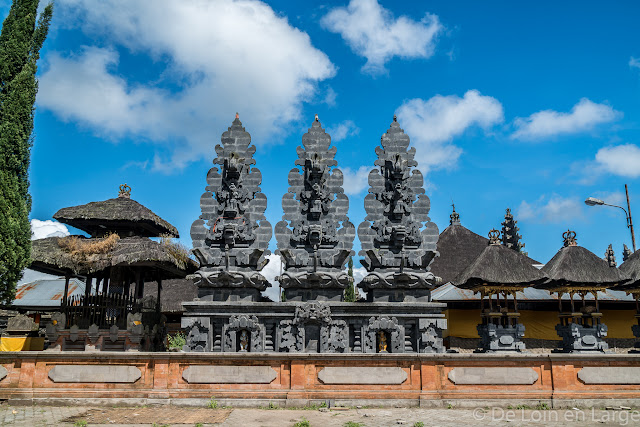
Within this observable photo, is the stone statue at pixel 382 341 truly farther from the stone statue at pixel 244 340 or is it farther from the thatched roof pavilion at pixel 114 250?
the thatched roof pavilion at pixel 114 250

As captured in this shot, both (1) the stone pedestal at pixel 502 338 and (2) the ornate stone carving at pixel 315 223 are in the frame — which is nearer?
(2) the ornate stone carving at pixel 315 223

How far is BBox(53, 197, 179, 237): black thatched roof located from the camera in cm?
2245

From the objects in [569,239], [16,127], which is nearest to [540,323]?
[569,239]

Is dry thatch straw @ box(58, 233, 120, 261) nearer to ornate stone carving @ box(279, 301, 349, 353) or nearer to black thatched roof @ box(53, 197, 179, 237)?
black thatched roof @ box(53, 197, 179, 237)

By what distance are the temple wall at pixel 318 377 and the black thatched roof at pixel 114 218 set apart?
37.5 ft

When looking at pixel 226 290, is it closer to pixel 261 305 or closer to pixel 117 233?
pixel 261 305

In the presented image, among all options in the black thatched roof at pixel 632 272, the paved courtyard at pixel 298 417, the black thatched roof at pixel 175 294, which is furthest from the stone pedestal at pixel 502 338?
the black thatched roof at pixel 175 294

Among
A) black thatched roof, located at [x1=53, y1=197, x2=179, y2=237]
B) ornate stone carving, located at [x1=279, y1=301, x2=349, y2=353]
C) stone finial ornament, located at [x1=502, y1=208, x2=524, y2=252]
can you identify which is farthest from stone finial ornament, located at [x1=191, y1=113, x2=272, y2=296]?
stone finial ornament, located at [x1=502, y1=208, x2=524, y2=252]

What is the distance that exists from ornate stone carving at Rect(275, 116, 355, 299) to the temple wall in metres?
6.28

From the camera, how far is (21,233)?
16.8m

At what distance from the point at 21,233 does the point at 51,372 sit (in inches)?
276

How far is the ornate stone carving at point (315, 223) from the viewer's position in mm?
18047

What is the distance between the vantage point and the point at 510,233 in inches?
1499

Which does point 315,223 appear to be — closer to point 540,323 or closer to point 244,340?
point 244,340
